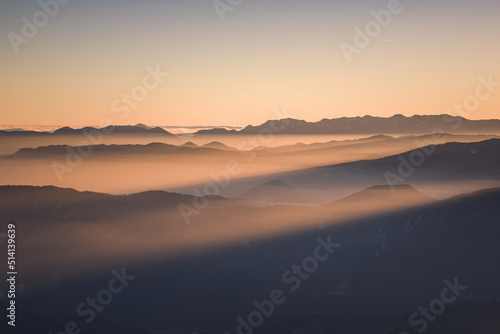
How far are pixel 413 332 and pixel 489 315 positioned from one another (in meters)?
26.8

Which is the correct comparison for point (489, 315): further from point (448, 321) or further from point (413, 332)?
point (413, 332)

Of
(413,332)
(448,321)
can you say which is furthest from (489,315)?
(413,332)

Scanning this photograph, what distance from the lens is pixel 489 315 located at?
19388 centimetres

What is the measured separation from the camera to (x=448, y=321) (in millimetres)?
198500

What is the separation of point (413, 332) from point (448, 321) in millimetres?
15336

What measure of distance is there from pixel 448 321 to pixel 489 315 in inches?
533

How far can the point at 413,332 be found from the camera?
7574 inches
